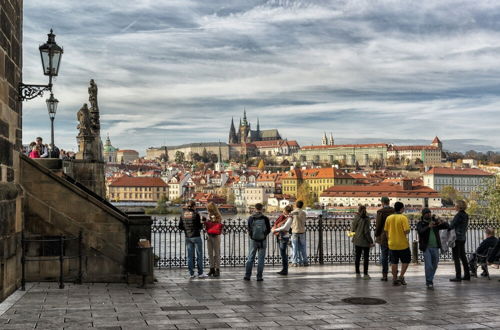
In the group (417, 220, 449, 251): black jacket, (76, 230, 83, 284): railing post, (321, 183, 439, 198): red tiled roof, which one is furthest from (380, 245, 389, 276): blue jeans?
(321, 183, 439, 198): red tiled roof

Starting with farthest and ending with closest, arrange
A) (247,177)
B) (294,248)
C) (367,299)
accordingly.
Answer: (247,177) → (294,248) → (367,299)

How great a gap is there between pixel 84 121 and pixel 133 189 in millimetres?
126293

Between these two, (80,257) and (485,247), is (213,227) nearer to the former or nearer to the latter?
(80,257)

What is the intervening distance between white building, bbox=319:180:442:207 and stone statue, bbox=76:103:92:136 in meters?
118

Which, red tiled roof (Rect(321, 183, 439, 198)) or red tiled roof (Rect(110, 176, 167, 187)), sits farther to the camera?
red tiled roof (Rect(110, 176, 167, 187))

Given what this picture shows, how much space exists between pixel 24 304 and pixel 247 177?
169094mm

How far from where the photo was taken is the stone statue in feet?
59.2

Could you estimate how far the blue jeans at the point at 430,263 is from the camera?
10.6 m

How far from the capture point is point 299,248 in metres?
14.1

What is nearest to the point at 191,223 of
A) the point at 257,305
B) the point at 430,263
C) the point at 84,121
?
the point at 257,305

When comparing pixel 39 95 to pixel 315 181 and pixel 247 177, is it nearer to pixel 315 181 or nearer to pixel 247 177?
pixel 315 181

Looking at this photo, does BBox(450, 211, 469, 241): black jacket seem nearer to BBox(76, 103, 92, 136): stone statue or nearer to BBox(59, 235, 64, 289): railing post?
BBox(59, 235, 64, 289): railing post

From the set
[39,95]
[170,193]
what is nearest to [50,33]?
[39,95]

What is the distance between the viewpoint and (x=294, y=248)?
1408 centimetres
